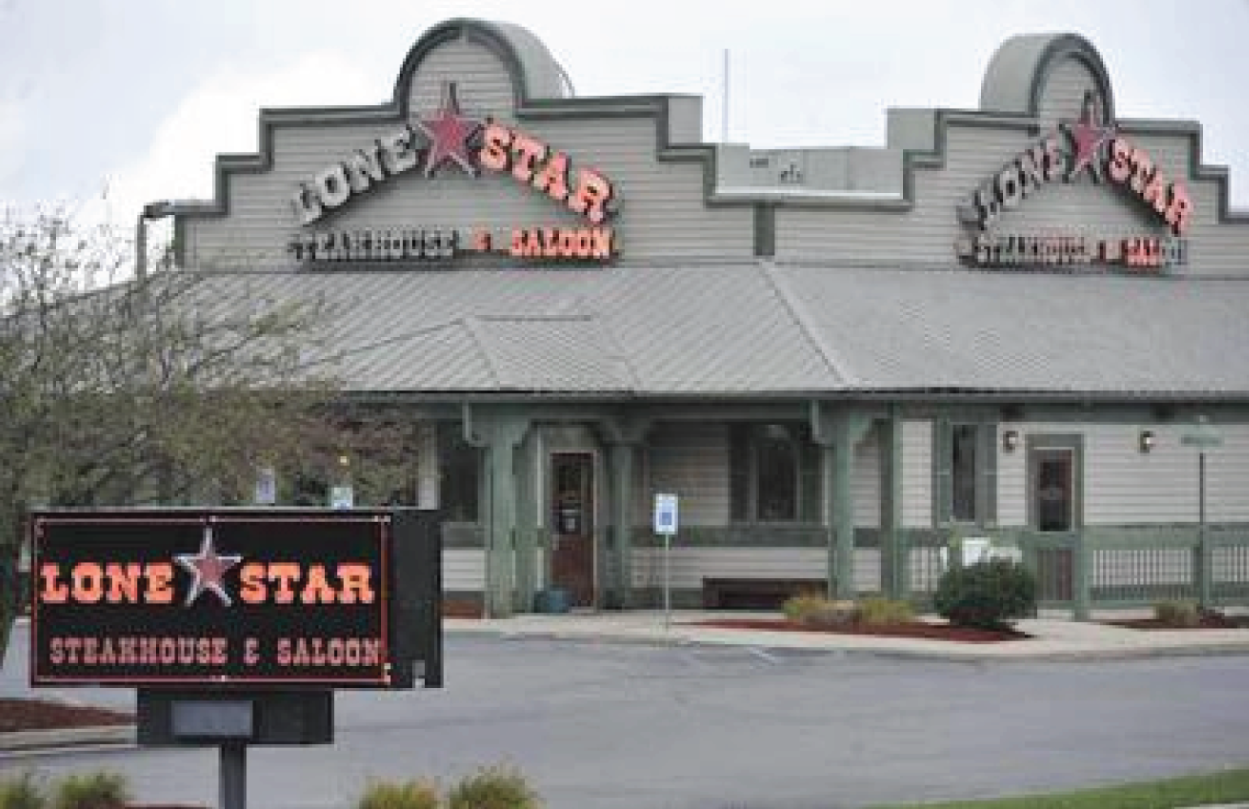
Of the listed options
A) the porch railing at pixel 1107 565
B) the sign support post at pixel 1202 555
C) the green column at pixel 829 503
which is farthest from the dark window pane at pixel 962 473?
the sign support post at pixel 1202 555

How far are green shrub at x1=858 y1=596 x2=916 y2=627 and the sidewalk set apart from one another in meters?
1.02

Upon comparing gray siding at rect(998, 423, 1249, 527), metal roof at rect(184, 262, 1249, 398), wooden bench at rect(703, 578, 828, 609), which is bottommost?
Answer: wooden bench at rect(703, 578, 828, 609)

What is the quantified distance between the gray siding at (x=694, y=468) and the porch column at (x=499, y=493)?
10.5 ft

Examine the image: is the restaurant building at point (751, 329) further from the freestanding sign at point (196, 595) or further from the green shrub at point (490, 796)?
the freestanding sign at point (196, 595)

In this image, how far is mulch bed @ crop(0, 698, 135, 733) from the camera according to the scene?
27.3m

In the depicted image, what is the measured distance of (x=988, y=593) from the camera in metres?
39.6

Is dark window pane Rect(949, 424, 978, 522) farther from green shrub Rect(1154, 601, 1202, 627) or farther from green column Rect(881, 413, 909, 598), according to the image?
green shrub Rect(1154, 601, 1202, 627)

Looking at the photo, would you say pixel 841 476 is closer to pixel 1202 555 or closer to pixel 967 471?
pixel 967 471

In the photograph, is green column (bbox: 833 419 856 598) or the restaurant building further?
the restaurant building

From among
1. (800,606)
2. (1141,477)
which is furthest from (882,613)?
(1141,477)

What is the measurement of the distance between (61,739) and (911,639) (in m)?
14.5

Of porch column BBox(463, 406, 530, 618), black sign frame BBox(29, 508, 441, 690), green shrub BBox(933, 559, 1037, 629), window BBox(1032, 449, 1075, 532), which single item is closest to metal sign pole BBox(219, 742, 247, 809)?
black sign frame BBox(29, 508, 441, 690)

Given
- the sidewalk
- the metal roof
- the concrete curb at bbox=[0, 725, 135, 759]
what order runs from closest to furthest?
1. the concrete curb at bbox=[0, 725, 135, 759]
2. the sidewalk
3. the metal roof

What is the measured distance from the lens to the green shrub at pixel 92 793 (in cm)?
2019
